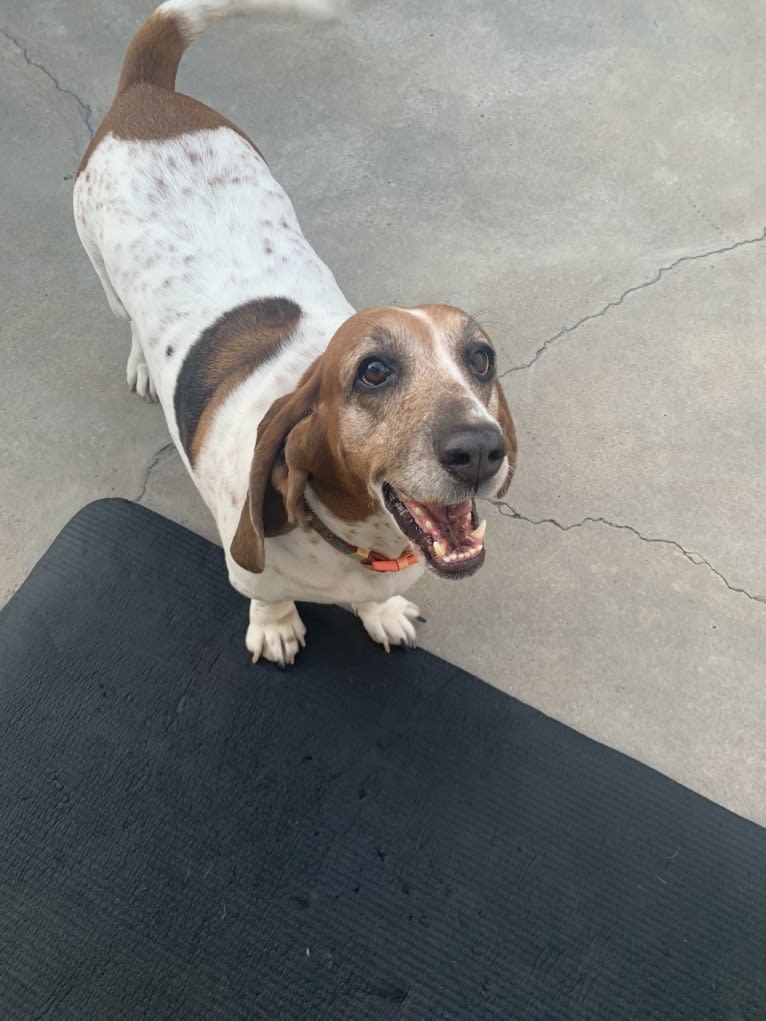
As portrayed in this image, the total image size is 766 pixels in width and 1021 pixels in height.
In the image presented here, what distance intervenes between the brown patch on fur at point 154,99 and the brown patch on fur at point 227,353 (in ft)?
2.38

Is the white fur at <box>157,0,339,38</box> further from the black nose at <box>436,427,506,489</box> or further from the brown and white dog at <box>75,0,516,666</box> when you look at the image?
the black nose at <box>436,427,506,489</box>

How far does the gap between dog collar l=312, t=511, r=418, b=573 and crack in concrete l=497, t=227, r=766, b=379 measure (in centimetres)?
145

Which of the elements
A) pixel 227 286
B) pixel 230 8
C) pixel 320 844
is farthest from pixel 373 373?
pixel 230 8

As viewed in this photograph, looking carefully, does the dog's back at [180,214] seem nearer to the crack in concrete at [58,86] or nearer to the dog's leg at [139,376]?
the dog's leg at [139,376]

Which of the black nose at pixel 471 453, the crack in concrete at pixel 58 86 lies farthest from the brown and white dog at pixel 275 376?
the crack in concrete at pixel 58 86

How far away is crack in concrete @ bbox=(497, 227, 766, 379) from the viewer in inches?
131

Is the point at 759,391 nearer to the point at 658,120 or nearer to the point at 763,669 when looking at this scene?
the point at 763,669

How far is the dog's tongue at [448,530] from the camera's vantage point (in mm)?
1713

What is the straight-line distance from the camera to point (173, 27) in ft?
8.51

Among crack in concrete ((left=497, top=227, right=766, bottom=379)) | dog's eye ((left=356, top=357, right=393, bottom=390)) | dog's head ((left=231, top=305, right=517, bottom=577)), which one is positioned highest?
dog's eye ((left=356, top=357, right=393, bottom=390))

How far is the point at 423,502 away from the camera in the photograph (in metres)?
1.65

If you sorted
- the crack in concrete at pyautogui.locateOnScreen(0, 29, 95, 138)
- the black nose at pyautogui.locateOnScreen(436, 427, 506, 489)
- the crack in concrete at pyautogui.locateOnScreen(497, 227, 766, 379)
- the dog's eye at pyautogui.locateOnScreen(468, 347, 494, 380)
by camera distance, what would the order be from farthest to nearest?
the crack in concrete at pyautogui.locateOnScreen(0, 29, 95, 138)
the crack in concrete at pyautogui.locateOnScreen(497, 227, 766, 379)
the dog's eye at pyautogui.locateOnScreen(468, 347, 494, 380)
the black nose at pyautogui.locateOnScreen(436, 427, 506, 489)

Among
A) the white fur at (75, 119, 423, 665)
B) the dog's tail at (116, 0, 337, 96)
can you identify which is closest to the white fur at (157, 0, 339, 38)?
the dog's tail at (116, 0, 337, 96)

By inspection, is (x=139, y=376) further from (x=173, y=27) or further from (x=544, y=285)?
(x=544, y=285)
